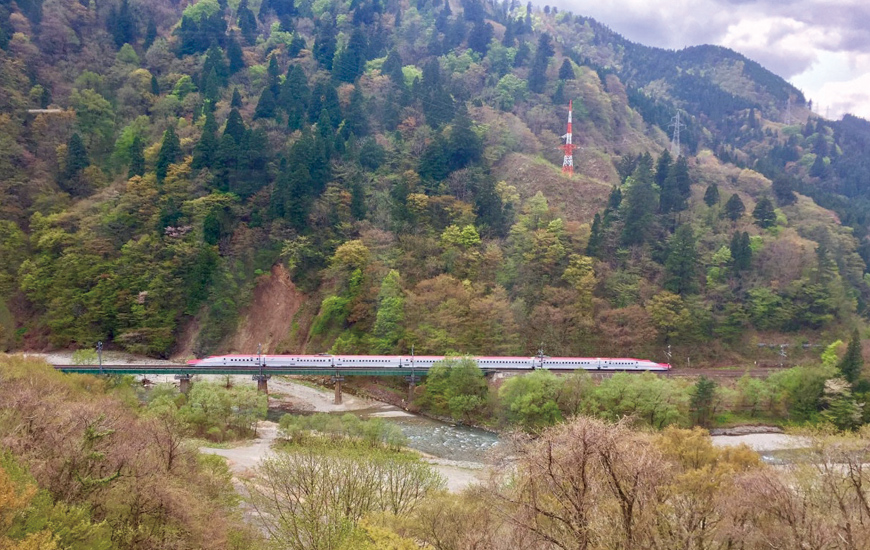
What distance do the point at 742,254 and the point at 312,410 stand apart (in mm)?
38795

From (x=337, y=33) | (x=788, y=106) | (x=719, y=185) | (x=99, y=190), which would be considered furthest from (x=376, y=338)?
(x=788, y=106)

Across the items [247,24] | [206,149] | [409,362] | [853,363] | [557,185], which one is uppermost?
[247,24]

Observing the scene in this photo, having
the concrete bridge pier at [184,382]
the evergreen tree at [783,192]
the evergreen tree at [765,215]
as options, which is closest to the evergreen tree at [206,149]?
A: the concrete bridge pier at [184,382]

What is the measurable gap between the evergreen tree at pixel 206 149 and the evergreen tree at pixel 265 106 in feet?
20.0

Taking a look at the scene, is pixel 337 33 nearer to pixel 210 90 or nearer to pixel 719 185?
pixel 210 90

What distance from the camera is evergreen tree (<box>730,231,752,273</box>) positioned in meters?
52.7

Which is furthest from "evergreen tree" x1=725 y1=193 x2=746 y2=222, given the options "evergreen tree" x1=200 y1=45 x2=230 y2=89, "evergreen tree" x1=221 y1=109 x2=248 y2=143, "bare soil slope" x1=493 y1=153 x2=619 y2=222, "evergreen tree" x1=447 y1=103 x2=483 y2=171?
"evergreen tree" x1=200 y1=45 x2=230 y2=89

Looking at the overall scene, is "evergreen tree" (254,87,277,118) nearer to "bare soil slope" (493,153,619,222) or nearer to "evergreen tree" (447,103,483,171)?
"evergreen tree" (447,103,483,171)

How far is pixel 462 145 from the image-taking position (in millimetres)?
64188

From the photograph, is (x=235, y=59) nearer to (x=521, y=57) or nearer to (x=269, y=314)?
(x=269, y=314)

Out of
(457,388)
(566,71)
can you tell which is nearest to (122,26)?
(566,71)

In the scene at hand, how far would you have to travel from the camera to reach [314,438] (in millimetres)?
30656

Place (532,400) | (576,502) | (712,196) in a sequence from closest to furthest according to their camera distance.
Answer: (576,502)
(532,400)
(712,196)

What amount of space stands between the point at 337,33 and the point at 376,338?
52.3 meters
